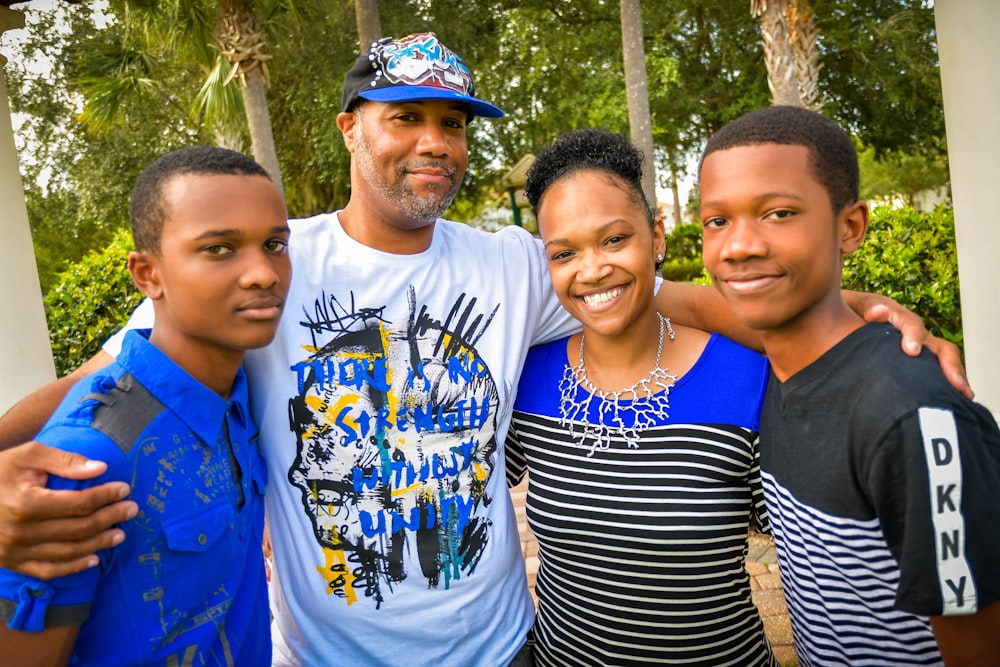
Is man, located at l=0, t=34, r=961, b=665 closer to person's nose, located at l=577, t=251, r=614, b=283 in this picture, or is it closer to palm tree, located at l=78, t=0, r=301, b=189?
person's nose, located at l=577, t=251, r=614, b=283

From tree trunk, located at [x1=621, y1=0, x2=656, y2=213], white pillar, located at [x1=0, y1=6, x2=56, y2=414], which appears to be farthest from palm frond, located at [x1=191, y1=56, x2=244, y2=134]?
tree trunk, located at [x1=621, y1=0, x2=656, y2=213]

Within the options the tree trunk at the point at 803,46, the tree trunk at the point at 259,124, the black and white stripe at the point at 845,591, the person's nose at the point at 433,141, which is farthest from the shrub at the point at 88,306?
the tree trunk at the point at 803,46

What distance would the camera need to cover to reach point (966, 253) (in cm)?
493

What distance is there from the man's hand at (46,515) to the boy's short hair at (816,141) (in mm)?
1593

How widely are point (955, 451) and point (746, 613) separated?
0.89m

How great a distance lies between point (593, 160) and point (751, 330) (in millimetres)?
688

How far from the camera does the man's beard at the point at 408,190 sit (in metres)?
2.28

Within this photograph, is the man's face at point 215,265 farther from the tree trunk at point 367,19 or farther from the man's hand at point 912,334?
the tree trunk at point 367,19

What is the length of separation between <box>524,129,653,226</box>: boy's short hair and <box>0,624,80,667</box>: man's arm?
1.69 metres

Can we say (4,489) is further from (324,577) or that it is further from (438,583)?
(438,583)

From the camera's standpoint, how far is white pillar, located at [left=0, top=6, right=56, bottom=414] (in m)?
5.20

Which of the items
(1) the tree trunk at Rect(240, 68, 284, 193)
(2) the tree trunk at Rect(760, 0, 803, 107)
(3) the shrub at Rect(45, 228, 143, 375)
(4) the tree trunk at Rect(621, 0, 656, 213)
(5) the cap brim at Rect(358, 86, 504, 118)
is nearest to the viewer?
(5) the cap brim at Rect(358, 86, 504, 118)

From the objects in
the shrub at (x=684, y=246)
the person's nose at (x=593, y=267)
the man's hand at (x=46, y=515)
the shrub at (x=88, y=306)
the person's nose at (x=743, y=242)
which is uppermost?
the shrub at (x=684, y=246)

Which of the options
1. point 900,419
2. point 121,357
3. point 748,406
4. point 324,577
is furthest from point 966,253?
point 121,357
